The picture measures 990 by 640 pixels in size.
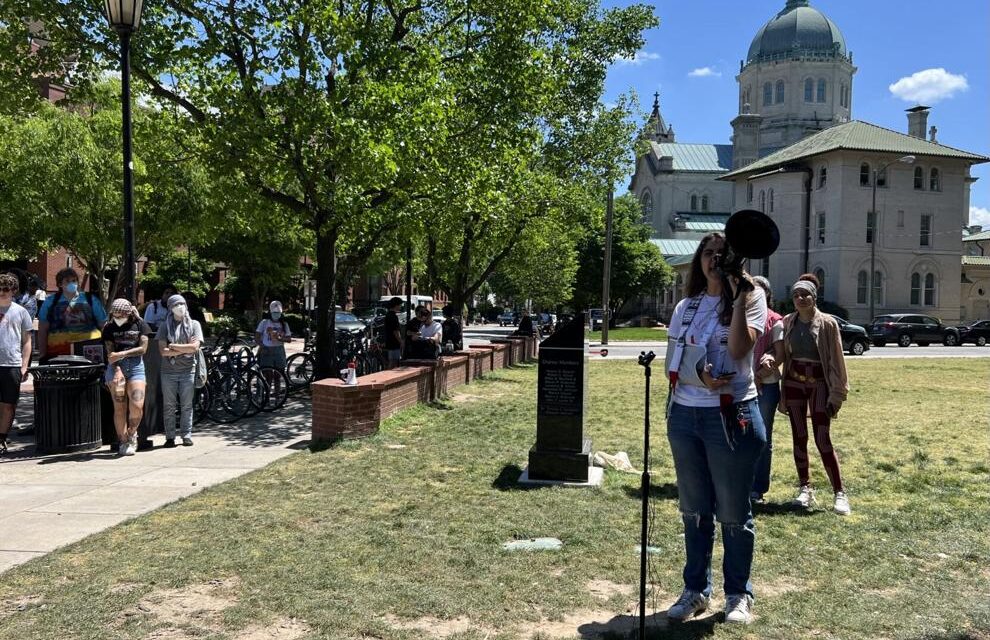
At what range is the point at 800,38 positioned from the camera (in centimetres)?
8462

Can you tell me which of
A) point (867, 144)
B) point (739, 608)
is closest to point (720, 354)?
point (739, 608)

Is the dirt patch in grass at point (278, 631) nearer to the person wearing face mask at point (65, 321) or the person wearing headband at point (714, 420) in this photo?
the person wearing headband at point (714, 420)

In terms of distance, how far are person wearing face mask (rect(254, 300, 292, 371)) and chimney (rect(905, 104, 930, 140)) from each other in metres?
75.3

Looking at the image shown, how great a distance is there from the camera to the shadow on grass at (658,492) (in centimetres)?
678

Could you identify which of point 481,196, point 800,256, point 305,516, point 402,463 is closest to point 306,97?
point 481,196

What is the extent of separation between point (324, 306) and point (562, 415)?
24.8 feet

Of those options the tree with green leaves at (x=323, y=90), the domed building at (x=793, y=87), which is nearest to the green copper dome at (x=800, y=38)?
the domed building at (x=793, y=87)

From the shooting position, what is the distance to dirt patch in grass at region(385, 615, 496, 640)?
12.9ft

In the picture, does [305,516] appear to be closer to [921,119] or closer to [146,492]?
[146,492]

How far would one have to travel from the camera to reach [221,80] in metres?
12.5

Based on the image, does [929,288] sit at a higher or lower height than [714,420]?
higher

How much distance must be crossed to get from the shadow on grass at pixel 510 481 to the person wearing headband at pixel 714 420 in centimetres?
292

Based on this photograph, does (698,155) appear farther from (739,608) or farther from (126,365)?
(739,608)

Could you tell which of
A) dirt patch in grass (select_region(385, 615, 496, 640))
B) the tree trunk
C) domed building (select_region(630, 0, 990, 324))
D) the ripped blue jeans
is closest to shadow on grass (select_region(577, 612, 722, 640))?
the ripped blue jeans
